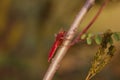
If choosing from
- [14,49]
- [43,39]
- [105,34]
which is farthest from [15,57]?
[105,34]

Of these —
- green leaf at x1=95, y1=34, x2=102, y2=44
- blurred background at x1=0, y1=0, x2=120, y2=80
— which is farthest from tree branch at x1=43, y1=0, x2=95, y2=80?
blurred background at x1=0, y1=0, x2=120, y2=80

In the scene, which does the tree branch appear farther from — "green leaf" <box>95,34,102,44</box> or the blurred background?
the blurred background

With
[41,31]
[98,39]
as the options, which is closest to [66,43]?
[98,39]

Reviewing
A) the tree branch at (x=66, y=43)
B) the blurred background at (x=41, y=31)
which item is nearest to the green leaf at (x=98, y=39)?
the tree branch at (x=66, y=43)

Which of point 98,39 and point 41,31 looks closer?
point 98,39

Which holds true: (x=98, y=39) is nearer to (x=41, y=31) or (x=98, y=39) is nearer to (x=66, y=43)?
(x=66, y=43)

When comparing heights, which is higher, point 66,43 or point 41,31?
point 41,31
